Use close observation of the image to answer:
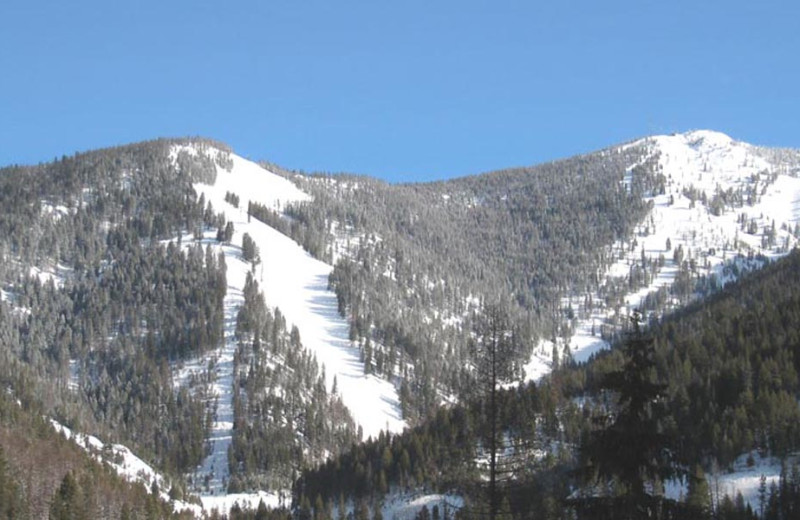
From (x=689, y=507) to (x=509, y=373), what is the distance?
25.4 ft

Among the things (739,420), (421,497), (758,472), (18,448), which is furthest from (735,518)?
(18,448)

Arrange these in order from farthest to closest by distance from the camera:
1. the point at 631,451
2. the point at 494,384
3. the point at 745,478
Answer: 1. the point at 745,478
2. the point at 494,384
3. the point at 631,451

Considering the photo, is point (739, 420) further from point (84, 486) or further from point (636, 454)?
point (636, 454)

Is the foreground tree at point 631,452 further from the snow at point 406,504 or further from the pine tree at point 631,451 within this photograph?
the snow at point 406,504

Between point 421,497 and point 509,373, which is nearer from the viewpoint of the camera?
point 509,373

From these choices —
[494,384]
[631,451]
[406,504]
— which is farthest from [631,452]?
[406,504]

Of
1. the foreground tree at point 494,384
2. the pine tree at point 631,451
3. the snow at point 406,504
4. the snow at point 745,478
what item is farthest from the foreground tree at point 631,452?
the snow at point 406,504

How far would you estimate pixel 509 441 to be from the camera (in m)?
31.5

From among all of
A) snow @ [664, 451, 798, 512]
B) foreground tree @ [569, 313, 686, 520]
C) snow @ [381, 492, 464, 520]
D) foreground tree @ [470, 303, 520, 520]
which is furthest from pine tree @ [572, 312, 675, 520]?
snow @ [381, 492, 464, 520]

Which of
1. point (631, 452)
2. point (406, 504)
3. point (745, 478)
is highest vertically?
point (631, 452)

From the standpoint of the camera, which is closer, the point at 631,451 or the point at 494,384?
the point at 631,451

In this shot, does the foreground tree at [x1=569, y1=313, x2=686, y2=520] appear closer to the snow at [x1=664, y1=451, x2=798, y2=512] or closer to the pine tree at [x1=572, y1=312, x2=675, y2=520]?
the pine tree at [x1=572, y1=312, x2=675, y2=520]

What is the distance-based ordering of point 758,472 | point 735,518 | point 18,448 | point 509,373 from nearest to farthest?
point 509,373
point 735,518
point 758,472
point 18,448

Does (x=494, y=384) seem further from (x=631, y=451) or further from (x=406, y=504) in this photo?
(x=406, y=504)
